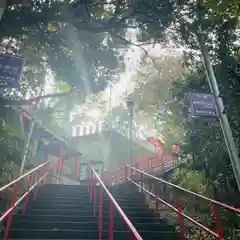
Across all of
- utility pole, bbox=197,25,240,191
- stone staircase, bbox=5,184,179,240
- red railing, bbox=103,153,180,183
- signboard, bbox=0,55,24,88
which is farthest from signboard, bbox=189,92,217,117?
red railing, bbox=103,153,180,183

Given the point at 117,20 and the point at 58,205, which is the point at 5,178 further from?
the point at 117,20

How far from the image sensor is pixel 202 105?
6.35 metres

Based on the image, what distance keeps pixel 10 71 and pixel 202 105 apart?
4663 mm

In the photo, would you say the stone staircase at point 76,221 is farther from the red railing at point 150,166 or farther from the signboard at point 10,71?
the red railing at point 150,166

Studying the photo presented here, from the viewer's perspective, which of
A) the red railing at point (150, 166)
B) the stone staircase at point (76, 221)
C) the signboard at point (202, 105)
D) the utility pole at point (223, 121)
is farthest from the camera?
the red railing at point (150, 166)

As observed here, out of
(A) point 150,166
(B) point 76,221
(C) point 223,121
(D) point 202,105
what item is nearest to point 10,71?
(B) point 76,221

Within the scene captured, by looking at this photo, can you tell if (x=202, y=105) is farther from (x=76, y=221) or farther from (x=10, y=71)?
(x=10, y=71)

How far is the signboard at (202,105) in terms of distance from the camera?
624 centimetres

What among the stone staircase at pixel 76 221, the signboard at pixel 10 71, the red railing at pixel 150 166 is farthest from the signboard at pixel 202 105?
the red railing at pixel 150 166

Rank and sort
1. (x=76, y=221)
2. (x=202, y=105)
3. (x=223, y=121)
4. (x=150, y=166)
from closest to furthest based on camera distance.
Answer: (x=223, y=121)
(x=202, y=105)
(x=76, y=221)
(x=150, y=166)

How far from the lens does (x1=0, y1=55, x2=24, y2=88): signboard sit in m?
6.78

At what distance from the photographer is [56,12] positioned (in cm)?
820

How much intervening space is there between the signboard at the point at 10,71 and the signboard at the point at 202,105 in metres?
4.22

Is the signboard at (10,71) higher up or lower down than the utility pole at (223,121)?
higher up
